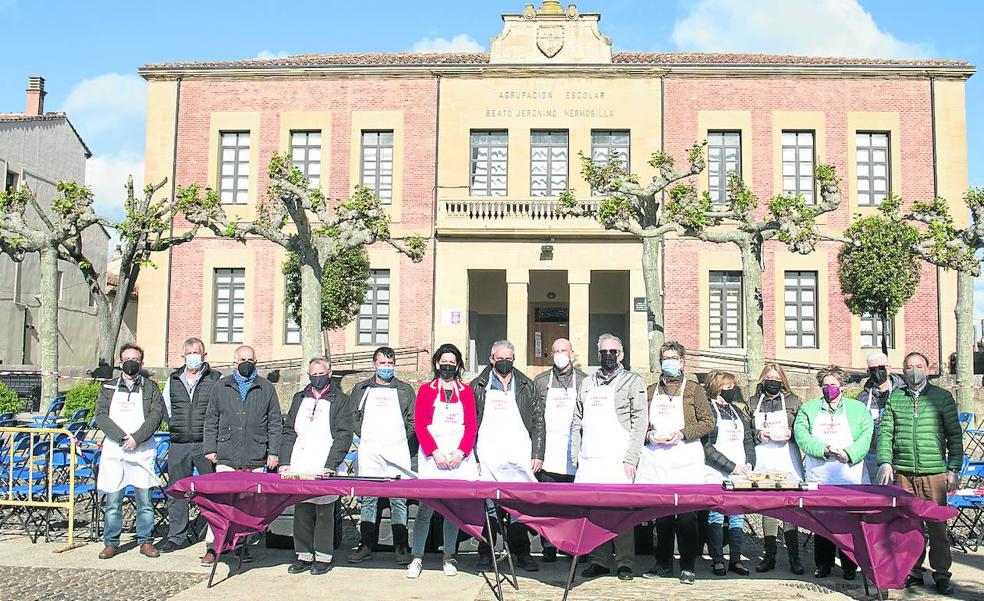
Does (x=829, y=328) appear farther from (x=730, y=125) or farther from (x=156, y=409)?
(x=156, y=409)

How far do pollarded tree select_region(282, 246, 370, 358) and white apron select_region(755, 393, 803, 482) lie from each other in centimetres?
1664

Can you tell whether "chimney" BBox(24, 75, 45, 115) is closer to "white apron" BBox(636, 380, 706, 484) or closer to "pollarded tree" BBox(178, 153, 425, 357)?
"pollarded tree" BBox(178, 153, 425, 357)

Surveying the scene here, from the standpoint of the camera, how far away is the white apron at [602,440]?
285 inches

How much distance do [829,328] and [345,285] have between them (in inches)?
530

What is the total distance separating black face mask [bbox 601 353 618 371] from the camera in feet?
23.6

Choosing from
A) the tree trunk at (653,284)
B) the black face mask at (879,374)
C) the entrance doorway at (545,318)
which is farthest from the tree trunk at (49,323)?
the black face mask at (879,374)

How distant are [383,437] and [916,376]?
4302mm

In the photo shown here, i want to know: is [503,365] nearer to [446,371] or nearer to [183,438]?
[446,371]

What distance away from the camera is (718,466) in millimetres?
7469

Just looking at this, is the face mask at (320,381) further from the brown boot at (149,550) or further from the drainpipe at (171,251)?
the drainpipe at (171,251)

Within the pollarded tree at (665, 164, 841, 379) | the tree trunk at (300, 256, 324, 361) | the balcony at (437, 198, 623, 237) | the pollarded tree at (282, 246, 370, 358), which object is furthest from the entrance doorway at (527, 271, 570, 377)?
the tree trunk at (300, 256, 324, 361)

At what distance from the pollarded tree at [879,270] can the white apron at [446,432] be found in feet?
55.5

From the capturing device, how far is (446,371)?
7402 millimetres

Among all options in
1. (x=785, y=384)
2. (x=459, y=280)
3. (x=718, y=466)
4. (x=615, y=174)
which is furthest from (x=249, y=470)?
(x=459, y=280)
